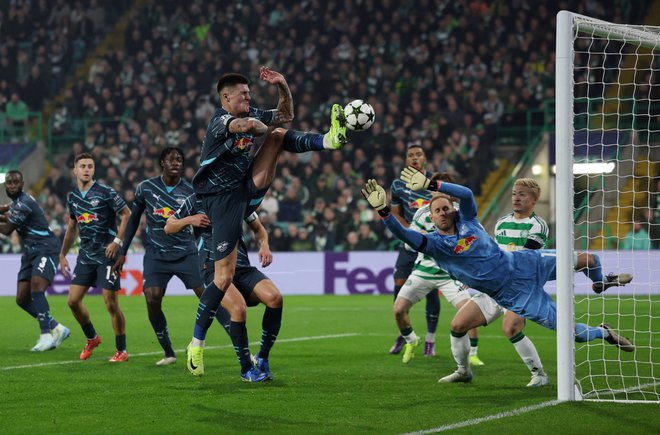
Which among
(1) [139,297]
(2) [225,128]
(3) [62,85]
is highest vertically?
(3) [62,85]

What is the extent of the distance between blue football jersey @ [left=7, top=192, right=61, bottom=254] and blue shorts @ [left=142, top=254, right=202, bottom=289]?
2.50 m

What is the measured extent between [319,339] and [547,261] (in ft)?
17.7

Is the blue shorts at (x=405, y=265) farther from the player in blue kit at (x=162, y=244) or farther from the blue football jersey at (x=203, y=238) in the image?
the blue football jersey at (x=203, y=238)

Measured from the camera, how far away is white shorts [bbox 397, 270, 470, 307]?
406 inches

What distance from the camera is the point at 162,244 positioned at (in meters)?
10.3

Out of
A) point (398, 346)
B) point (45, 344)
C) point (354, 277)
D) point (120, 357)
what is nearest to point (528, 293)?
point (398, 346)

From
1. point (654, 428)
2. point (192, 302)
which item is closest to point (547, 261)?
point (654, 428)

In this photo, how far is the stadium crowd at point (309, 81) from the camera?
23.6 meters

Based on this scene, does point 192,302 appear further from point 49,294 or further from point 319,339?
point 319,339

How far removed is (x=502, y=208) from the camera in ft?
79.0

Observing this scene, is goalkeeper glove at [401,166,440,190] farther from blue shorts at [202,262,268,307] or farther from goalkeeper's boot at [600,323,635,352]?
blue shorts at [202,262,268,307]

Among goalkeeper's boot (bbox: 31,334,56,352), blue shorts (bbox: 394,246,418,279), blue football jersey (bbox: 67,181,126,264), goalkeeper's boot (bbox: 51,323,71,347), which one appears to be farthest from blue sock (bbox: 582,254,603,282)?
goalkeeper's boot (bbox: 51,323,71,347)

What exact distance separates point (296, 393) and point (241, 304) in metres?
1.11

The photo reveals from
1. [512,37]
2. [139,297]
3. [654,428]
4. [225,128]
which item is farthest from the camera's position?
[512,37]
